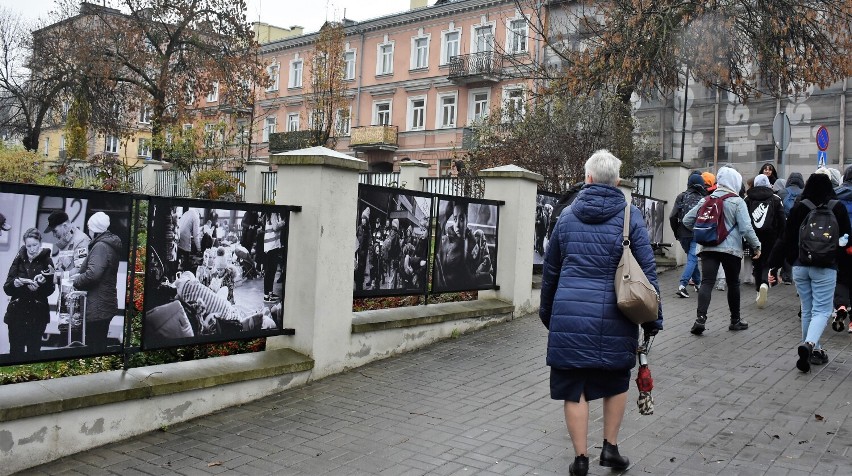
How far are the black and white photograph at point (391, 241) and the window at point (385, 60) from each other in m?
42.2

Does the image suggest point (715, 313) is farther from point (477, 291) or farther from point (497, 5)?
point (497, 5)

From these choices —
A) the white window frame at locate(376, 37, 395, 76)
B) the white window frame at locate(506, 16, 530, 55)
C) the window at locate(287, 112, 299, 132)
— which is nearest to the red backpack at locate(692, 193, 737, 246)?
the white window frame at locate(506, 16, 530, 55)

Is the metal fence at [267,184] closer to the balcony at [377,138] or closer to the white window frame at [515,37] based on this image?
the white window frame at [515,37]

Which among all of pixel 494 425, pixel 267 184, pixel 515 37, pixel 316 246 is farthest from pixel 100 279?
pixel 515 37

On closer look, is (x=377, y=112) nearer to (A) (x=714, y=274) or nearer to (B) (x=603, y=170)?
(A) (x=714, y=274)

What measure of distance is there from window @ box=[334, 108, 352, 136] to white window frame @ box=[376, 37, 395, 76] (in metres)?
3.86

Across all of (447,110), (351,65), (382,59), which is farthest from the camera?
(351,65)

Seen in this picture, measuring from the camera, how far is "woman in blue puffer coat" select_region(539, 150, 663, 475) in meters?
4.88

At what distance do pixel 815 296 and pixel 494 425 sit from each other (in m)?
3.89

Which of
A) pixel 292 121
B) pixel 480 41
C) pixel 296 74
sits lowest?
pixel 292 121

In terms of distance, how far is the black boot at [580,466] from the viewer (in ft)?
16.2

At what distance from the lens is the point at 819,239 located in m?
7.90

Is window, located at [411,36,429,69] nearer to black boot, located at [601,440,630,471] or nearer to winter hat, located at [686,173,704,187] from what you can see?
winter hat, located at [686,173,704,187]

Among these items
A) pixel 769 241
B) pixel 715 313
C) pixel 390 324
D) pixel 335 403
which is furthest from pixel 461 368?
pixel 769 241
